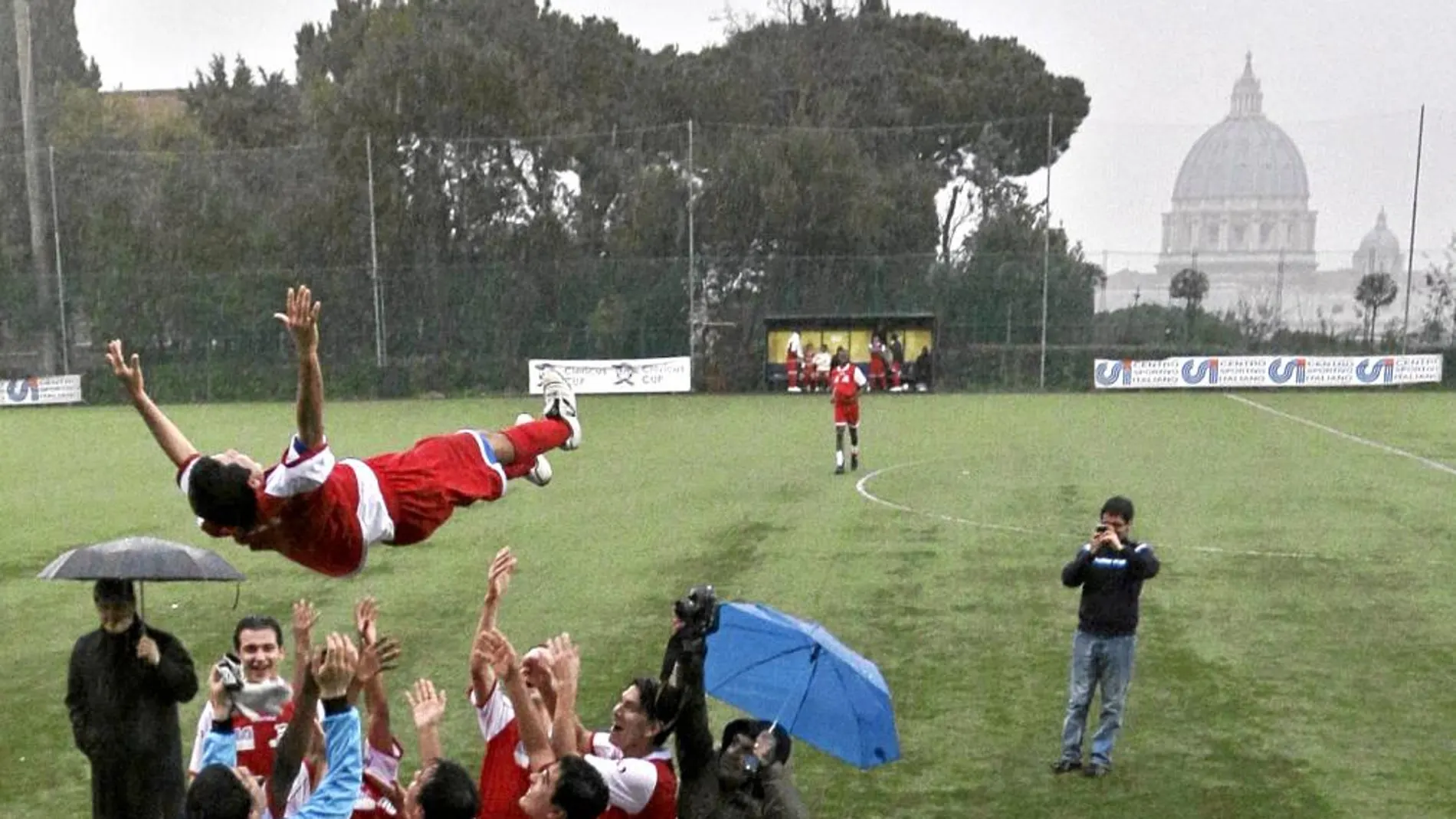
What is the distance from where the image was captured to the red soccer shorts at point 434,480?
5.62 metres

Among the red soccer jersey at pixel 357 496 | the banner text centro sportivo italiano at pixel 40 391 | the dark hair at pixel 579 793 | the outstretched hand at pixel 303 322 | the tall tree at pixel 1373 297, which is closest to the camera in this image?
the dark hair at pixel 579 793

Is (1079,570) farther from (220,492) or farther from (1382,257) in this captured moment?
(1382,257)

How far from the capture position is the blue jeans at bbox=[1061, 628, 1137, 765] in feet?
23.1

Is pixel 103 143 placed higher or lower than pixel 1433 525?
higher

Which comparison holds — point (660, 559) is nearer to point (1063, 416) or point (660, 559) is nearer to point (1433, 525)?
point (1433, 525)

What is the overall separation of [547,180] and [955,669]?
108ft

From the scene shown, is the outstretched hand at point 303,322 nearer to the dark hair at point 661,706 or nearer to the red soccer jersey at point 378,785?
the red soccer jersey at point 378,785

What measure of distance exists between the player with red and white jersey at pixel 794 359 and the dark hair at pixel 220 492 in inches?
1160

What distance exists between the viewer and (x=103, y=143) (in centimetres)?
4478

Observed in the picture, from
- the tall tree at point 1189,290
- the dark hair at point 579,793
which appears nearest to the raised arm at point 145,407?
the dark hair at point 579,793

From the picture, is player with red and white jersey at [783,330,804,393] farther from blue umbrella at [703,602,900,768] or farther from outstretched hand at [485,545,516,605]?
outstretched hand at [485,545,516,605]

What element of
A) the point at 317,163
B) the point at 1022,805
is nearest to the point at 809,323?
the point at 317,163

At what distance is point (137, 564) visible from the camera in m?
5.45

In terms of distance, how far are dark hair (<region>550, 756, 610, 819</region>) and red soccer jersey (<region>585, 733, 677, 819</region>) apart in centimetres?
49
